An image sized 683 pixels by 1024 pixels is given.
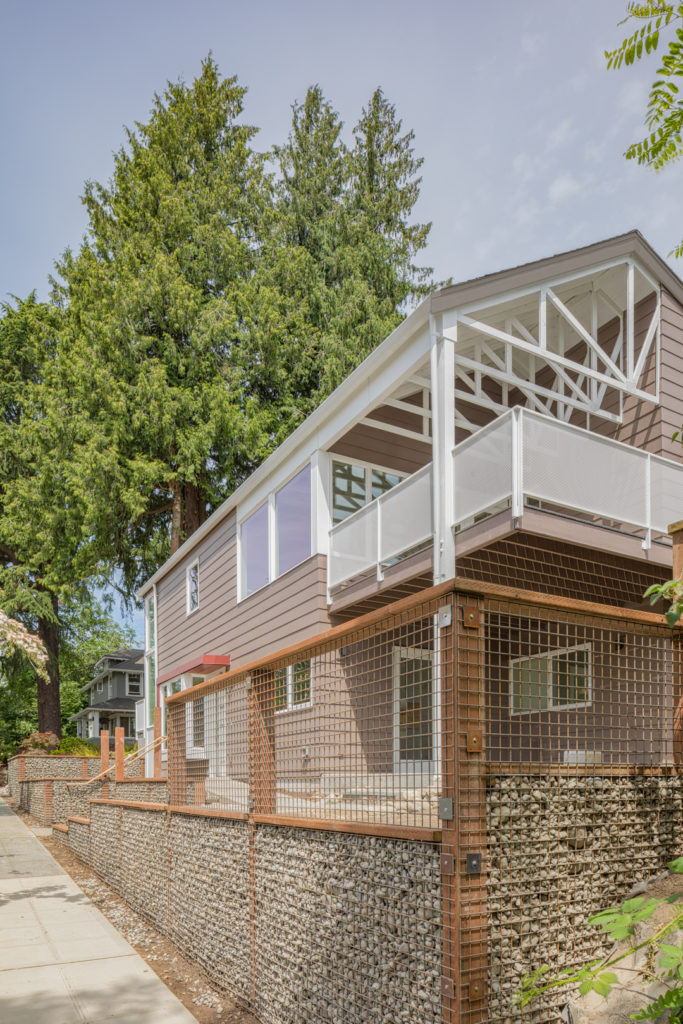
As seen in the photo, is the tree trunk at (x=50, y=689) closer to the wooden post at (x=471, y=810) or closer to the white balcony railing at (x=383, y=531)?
the white balcony railing at (x=383, y=531)

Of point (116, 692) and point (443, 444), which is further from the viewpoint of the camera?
point (116, 692)

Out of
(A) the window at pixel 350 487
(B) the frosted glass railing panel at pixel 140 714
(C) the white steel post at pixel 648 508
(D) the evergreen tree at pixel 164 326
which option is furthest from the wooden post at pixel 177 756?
(D) the evergreen tree at pixel 164 326

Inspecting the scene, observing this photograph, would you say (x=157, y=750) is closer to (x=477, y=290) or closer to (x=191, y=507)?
(x=191, y=507)

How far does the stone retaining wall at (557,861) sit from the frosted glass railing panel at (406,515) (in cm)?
479

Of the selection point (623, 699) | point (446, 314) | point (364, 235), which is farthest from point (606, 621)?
point (364, 235)

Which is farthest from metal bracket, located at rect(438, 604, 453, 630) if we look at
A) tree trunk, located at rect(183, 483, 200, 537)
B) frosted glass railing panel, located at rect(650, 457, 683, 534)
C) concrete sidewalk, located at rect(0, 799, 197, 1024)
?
tree trunk, located at rect(183, 483, 200, 537)

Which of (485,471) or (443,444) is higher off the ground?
(443,444)

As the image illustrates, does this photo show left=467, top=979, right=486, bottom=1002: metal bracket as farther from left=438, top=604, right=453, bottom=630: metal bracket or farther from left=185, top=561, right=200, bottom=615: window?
left=185, top=561, right=200, bottom=615: window

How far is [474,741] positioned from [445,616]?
0.50 m

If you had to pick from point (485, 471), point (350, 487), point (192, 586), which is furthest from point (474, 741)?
point (192, 586)

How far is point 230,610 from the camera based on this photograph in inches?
541

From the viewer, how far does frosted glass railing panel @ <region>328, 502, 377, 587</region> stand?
970 cm

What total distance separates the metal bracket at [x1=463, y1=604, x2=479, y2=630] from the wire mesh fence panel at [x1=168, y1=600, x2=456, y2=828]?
127mm

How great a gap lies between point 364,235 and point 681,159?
20182 mm
